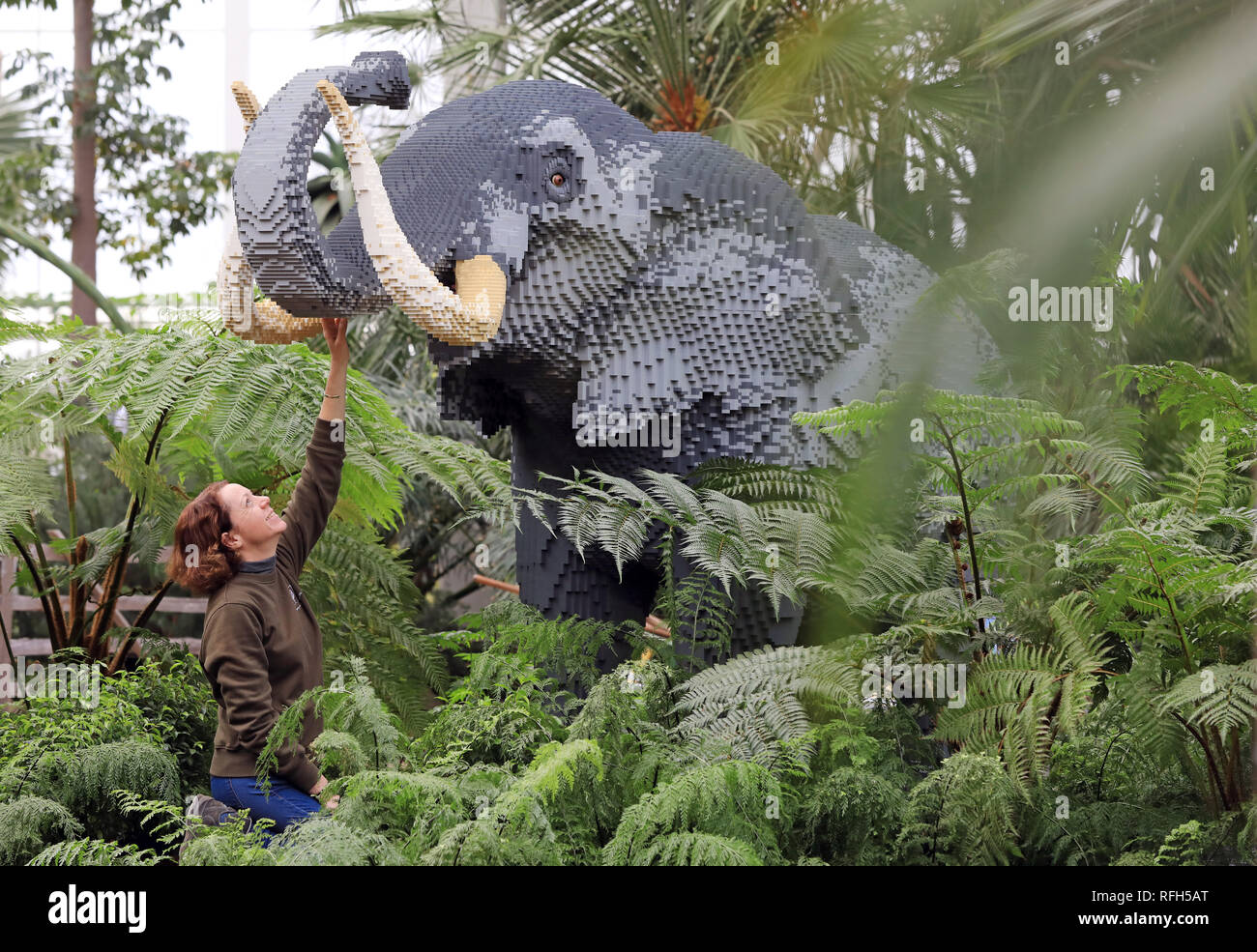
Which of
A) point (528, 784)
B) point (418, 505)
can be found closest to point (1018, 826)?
point (528, 784)

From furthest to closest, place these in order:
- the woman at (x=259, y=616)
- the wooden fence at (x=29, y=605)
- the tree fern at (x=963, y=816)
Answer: the wooden fence at (x=29, y=605) → the woman at (x=259, y=616) → the tree fern at (x=963, y=816)

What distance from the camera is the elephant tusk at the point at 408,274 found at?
9.73ft

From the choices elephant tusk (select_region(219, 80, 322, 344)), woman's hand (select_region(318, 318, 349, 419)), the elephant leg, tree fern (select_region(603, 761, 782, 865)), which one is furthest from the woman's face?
tree fern (select_region(603, 761, 782, 865))

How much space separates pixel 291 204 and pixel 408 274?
0.32m

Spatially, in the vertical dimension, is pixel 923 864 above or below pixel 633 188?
below

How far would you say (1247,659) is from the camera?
2520mm

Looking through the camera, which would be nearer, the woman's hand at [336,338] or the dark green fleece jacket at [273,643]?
the dark green fleece jacket at [273,643]

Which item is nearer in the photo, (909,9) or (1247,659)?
A: (909,9)

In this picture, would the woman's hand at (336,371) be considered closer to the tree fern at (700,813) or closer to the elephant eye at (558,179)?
the elephant eye at (558,179)

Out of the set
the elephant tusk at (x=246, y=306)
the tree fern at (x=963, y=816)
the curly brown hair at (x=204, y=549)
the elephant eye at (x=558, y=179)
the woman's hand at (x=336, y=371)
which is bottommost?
the tree fern at (x=963, y=816)

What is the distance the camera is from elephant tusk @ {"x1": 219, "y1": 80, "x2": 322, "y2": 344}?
326 cm

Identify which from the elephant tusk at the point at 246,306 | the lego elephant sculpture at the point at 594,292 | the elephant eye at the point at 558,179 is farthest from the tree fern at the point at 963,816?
the elephant tusk at the point at 246,306
